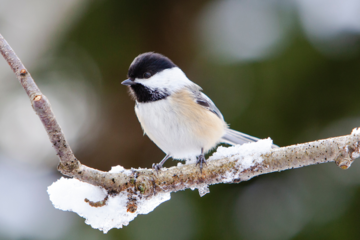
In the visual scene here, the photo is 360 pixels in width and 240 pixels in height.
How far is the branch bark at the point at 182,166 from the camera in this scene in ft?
2.59

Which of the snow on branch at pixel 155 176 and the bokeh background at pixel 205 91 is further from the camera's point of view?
the bokeh background at pixel 205 91

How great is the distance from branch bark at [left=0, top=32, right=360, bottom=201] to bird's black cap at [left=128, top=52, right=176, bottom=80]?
1.87 feet

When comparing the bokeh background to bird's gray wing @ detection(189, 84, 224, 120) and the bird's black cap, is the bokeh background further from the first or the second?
the bird's black cap

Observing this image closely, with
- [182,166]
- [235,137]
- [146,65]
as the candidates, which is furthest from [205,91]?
[182,166]

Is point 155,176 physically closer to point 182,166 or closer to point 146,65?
point 182,166

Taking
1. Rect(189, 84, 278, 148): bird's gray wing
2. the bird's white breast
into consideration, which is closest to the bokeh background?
Rect(189, 84, 278, 148): bird's gray wing

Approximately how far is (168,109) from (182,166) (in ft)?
1.26

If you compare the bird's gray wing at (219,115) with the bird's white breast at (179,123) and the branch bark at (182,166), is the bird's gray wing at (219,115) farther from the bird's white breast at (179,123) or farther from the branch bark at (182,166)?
the branch bark at (182,166)

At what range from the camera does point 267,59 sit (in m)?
1.55

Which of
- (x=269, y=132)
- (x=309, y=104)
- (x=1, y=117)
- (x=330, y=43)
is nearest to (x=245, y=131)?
(x=269, y=132)

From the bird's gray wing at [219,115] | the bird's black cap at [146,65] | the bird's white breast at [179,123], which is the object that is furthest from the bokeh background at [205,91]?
the bird's black cap at [146,65]

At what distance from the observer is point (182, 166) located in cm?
114

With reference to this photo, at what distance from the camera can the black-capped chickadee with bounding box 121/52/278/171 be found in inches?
56.2

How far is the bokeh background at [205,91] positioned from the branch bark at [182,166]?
516 millimetres
